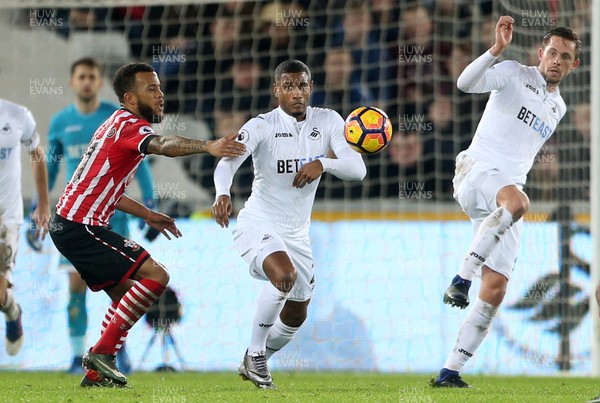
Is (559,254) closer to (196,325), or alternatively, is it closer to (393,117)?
(393,117)

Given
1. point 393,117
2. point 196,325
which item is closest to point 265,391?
point 196,325

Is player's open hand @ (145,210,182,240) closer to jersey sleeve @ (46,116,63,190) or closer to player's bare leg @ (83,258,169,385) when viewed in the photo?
player's bare leg @ (83,258,169,385)

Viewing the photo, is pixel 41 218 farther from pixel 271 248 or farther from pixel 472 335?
pixel 472 335

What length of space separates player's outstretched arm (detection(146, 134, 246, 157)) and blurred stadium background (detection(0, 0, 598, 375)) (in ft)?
12.5

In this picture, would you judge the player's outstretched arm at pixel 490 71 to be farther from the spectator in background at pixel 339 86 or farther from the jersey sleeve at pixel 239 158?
the spectator in background at pixel 339 86

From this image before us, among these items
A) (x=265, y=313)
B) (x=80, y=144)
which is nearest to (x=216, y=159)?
(x=80, y=144)

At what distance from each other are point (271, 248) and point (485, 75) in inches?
69.1

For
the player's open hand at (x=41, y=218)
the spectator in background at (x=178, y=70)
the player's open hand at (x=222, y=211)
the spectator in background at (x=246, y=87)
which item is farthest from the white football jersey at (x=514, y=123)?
the spectator in background at (x=178, y=70)

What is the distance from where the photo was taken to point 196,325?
33.7 feet

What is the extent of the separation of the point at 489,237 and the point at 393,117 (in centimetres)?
466

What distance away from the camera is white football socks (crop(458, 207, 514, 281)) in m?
6.97

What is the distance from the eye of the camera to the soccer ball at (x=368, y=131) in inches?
283

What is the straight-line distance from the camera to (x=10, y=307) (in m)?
9.46

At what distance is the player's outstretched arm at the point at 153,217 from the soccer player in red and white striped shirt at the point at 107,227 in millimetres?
240
